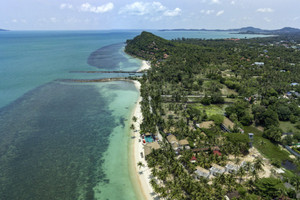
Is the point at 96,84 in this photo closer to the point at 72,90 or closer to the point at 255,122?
the point at 72,90

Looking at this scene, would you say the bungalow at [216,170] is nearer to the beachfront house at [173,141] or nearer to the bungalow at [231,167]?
the bungalow at [231,167]

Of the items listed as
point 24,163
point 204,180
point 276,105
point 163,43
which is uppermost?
point 163,43

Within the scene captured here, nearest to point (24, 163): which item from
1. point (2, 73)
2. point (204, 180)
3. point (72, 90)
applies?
point (204, 180)

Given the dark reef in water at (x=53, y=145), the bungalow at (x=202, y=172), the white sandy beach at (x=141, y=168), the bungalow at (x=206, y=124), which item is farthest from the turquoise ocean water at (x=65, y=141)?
the bungalow at (x=206, y=124)

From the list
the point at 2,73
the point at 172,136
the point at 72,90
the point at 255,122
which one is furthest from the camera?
the point at 2,73

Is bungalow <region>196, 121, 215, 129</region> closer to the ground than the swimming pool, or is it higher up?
higher up

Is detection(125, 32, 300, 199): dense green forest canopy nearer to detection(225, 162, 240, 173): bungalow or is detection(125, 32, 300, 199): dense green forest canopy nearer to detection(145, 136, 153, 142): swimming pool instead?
detection(225, 162, 240, 173): bungalow

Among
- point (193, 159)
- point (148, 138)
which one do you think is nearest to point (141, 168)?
point (148, 138)

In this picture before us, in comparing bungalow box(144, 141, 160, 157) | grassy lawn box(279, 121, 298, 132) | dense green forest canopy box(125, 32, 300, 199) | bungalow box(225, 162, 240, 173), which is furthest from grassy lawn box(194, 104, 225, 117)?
bungalow box(144, 141, 160, 157)
